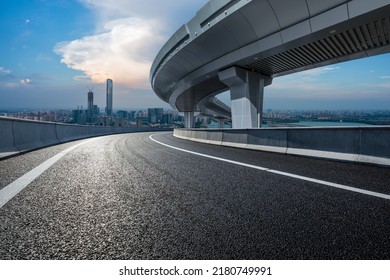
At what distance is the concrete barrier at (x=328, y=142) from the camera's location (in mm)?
7066

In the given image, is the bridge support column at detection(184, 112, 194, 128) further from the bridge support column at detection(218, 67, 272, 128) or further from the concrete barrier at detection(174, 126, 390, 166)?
the concrete barrier at detection(174, 126, 390, 166)

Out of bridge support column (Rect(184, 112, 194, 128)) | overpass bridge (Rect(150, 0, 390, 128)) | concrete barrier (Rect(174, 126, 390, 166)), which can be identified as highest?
overpass bridge (Rect(150, 0, 390, 128))

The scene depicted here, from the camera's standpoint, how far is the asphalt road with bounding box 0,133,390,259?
2.16 meters

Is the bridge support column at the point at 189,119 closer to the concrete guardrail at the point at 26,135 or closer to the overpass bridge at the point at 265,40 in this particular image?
the overpass bridge at the point at 265,40

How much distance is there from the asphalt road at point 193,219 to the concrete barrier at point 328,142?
2207 mm

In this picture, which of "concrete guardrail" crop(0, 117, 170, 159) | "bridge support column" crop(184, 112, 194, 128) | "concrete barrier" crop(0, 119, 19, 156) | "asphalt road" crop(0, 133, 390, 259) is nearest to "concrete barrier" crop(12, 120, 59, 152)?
"concrete guardrail" crop(0, 117, 170, 159)

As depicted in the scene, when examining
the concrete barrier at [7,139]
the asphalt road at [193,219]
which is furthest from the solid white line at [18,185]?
the concrete barrier at [7,139]

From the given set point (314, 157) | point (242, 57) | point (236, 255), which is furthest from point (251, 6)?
point (236, 255)

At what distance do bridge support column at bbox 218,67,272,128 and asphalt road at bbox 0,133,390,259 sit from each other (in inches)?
754

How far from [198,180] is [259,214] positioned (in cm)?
215

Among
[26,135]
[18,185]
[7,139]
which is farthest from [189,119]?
[18,185]

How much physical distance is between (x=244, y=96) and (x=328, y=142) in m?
16.3

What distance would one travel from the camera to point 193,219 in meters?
2.94
